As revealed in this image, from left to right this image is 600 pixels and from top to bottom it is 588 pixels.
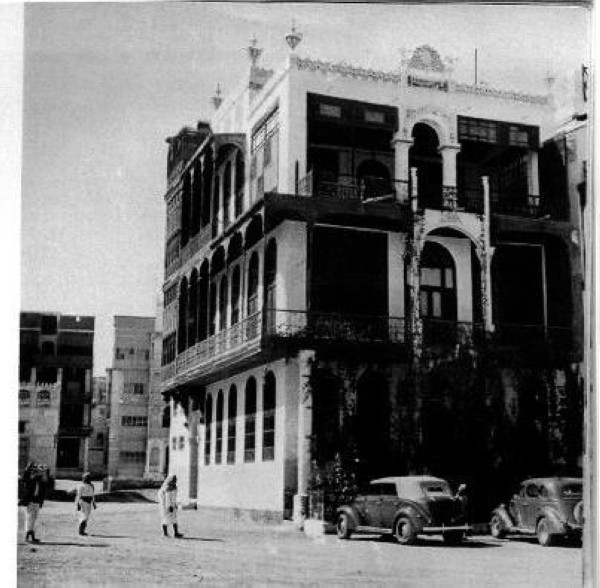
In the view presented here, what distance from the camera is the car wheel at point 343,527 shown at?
542cm

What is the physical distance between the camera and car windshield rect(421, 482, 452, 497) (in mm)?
5582

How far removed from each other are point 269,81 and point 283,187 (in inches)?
26.9

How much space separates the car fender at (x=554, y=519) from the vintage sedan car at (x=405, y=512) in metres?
0.46

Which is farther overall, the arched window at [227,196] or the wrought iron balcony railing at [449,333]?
the arched window at [227,196]

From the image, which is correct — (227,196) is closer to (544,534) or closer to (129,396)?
(129,396)

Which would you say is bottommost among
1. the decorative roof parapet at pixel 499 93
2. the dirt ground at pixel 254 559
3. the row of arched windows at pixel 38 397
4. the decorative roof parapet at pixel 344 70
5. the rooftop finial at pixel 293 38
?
the dirt ground at pixel 254 559

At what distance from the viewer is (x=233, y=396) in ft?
19.3

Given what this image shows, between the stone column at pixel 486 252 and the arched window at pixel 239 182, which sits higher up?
the arched window at pixel 239 182

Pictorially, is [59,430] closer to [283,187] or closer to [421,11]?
[283,187]

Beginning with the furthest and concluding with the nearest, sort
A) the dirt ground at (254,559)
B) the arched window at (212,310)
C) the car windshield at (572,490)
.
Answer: the arched window at (212,310)
the car windshield at (572,490)
the dirt ground at (254,559)

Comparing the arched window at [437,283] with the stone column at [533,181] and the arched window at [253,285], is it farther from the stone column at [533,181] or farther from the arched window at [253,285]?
the arched window at [253,285]

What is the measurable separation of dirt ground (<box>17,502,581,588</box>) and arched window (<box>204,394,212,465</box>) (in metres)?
0.51

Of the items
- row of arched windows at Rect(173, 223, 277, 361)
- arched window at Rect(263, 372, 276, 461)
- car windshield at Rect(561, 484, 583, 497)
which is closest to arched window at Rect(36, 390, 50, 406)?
row of arched windows at Rect(173, 223, 277, 361)

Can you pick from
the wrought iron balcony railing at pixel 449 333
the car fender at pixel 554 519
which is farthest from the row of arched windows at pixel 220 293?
the car fender at pixel 554 519
